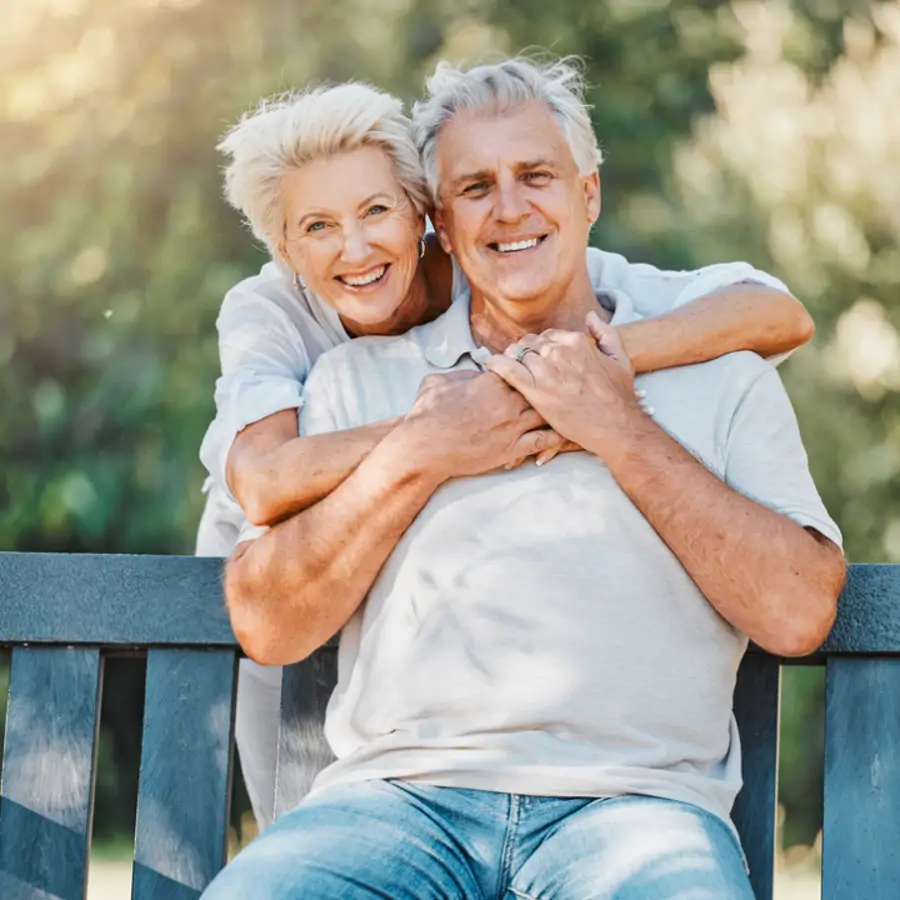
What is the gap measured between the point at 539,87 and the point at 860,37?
159 inches

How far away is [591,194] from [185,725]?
40.8 inches

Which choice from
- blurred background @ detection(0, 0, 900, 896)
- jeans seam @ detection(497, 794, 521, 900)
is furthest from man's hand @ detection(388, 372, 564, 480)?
blurred background @ detection(0, 0, 900, 896)

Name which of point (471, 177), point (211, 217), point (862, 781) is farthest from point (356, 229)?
point (211, 217)

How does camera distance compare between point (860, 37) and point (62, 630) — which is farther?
point (860, 37)

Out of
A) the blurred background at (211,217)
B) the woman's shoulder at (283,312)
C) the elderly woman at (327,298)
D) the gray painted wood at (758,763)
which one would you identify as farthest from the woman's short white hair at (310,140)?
the blurred background at (211,217)

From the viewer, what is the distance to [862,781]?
2.22 meters

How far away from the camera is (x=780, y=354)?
8.16ft

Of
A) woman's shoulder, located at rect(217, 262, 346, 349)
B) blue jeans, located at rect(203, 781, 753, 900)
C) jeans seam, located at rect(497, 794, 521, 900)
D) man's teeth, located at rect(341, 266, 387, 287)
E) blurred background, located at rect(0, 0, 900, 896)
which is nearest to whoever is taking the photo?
blue jeans, located at rect(203, 781, 753, 900)

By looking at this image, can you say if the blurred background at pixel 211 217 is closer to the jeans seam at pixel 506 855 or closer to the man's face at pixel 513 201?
the man's face at pixel 513 201

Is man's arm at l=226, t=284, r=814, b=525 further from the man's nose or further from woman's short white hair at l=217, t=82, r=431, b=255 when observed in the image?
woman's short white hair at l=217, t=82, r=431, b=255

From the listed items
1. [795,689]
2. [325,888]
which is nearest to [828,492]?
[795,689]

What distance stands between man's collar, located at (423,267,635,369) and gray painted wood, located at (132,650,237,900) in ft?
1.78

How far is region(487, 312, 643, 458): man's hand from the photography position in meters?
2.26

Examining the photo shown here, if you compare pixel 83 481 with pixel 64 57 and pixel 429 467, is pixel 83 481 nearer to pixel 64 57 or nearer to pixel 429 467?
pixel 64 57
